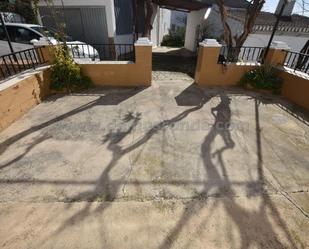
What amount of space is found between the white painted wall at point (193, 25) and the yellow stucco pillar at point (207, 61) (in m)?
8.59

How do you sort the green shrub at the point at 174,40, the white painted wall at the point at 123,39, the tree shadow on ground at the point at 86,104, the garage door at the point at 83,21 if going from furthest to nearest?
the green shrub at the point at 174,40, the white painted wall at the point at 123,39, the garage door at the point at 83,21, the tree shadow on ground at the point at 86,104

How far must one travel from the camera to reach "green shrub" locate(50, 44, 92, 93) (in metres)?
5.45

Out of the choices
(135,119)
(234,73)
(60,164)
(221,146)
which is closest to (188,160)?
(221,146)

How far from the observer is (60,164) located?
325cm

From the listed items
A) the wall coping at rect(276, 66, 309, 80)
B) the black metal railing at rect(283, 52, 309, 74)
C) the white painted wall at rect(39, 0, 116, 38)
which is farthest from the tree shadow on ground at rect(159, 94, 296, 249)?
the white painted wall at rect(39, 0, 116, 38)

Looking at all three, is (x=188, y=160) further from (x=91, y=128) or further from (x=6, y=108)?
(x=6, y=108)

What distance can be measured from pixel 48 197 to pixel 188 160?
6.99ft

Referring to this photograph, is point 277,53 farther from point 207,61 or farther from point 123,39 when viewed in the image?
point 123,39

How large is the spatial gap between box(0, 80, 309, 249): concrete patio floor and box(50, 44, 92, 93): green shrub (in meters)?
0.84

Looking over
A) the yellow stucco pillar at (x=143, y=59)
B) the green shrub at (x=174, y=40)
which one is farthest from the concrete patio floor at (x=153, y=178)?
the green shrub at (x=174, y=40)

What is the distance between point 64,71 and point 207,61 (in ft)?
13.5

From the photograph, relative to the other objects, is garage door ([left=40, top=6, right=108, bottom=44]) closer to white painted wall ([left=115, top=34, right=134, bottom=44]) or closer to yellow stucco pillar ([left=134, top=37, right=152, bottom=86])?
white painted wall ([left=115, top=34, right=134, bottom=44])

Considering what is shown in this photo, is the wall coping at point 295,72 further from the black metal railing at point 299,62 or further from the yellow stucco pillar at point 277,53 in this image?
the yellow stucco pillar at point 277,53

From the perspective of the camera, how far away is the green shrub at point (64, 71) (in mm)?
5449
